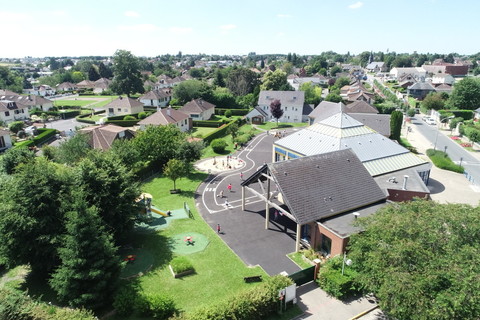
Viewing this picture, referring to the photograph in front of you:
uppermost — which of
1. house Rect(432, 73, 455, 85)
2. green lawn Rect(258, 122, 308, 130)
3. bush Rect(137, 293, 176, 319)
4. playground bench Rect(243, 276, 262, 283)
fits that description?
house Rect(432, 73, 455, 85)

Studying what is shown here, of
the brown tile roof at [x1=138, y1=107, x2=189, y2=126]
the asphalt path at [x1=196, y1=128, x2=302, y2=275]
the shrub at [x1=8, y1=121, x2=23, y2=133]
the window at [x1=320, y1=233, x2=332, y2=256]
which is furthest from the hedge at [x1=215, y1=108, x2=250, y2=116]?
the window at [x1=320, y1=233, x2=332, y2=256]

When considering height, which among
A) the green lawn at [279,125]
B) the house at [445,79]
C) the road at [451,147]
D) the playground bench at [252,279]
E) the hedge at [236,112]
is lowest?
the road at [451,147]

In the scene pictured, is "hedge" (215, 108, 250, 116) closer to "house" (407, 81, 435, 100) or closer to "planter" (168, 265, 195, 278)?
"house" (407, 81, 435, 100)

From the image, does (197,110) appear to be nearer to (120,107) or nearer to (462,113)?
(120,107)

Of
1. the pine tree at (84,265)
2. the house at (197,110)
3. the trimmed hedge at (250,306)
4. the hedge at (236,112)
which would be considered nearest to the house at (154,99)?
the house at (197,110)

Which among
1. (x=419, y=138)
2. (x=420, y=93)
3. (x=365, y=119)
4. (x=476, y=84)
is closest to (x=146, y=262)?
(x=365, y=119)

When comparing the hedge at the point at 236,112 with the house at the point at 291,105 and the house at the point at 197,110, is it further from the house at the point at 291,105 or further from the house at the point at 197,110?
the house at the point at 291,105

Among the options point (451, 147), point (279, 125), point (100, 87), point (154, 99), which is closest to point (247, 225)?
point (451, 147)
